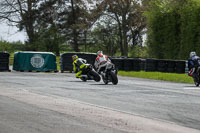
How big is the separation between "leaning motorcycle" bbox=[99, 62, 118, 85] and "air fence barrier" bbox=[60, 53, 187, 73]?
9961mm

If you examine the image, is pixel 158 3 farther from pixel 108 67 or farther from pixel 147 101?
pixel 147 101

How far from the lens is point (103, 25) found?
2699 inches

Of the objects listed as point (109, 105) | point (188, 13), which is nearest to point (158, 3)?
point (188, 13)

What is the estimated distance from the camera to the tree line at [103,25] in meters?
37.9

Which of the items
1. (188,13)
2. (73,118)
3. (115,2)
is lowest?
(73,118)

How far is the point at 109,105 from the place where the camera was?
37.7 feet

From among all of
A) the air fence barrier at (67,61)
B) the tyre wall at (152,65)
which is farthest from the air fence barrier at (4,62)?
the tyre wall at (152,65)

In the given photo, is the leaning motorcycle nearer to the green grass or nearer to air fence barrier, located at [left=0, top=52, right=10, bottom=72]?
the green grass

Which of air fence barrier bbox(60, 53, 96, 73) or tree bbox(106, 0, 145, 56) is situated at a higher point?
tree bbox(106, 0, 145, 56)

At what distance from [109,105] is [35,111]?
7.74 feet

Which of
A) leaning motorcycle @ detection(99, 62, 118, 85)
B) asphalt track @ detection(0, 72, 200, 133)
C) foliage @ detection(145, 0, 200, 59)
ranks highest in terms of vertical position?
foliage @ detection(145, 0, 200, 59)

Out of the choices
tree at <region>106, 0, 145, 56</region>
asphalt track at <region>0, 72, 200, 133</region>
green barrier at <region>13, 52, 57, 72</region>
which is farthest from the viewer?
tree at <region>106, 0, 145, 56</region>

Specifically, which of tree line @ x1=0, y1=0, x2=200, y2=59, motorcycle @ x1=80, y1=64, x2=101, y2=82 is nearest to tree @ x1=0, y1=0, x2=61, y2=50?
tree line @ x1=0, y1=0, x2=200, y2=59

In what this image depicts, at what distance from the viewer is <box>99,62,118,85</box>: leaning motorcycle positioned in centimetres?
1977
